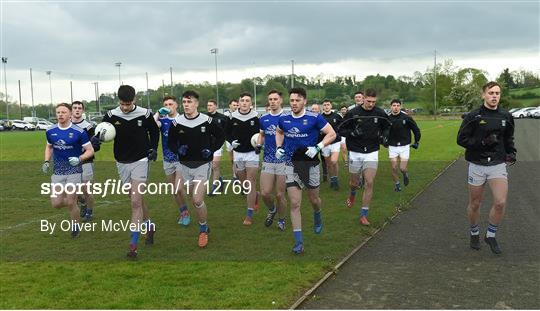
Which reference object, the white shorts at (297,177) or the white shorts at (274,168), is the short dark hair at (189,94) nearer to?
the white shorts at (274,168)

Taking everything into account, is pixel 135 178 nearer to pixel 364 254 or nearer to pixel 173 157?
pixel 173 157

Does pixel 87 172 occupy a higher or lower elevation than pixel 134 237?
higher

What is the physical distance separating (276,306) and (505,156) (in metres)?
4.15

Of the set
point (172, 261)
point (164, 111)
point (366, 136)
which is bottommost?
point (172, 261)

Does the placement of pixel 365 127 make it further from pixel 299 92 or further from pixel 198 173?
Result: pixel 198 173

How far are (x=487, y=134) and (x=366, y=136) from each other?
2.48 metres

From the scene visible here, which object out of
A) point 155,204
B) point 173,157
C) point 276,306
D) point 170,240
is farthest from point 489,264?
point 155,204

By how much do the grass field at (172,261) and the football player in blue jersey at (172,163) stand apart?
296mm

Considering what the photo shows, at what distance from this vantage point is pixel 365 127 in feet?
30.8

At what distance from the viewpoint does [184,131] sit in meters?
8.02

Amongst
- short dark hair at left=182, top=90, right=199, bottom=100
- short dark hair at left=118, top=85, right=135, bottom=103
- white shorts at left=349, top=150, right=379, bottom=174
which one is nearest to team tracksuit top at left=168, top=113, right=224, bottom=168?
short dark hair at left=182, top=90, right=199, bottom=100

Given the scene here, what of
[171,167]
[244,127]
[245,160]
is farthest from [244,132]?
[171,167]

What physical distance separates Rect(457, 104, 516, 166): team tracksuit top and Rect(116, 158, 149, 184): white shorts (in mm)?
4695

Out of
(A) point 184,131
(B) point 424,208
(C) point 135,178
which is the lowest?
(B) point 424,208
